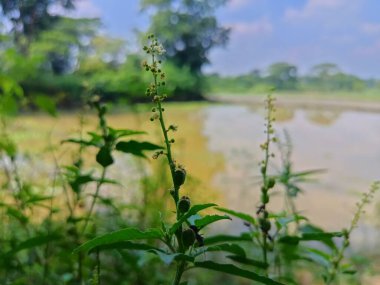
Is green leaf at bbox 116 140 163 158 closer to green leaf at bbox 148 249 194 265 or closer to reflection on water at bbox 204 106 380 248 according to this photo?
green leaf at bbox 148 249 194 265

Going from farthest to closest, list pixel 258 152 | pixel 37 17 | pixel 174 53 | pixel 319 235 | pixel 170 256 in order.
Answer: pixel 174 53 → pixel 37 17 → pixel 258 152 → pixel 319 235 → pixel 170 256

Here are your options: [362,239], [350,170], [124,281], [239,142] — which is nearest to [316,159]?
[350,170]

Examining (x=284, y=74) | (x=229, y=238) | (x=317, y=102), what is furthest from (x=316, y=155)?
(x=284, y=74)

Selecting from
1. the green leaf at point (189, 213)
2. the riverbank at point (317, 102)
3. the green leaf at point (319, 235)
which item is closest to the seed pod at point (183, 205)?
the green leaf at point (189, 213)

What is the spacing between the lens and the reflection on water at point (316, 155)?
395cm

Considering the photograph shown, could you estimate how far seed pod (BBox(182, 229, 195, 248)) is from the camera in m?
0.24

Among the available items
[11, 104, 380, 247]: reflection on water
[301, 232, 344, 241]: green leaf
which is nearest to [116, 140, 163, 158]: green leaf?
[301, 232, 344, 241]: green leaf

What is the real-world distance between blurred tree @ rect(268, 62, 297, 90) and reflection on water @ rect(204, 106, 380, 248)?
3.62 metres

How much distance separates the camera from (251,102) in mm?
12938

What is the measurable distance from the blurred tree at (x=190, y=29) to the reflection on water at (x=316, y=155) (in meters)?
3.43

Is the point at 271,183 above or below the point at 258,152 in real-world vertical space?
above

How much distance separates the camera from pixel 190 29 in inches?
546

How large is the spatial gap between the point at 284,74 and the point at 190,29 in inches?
125

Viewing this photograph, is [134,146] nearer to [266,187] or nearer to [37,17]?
[266,187]
